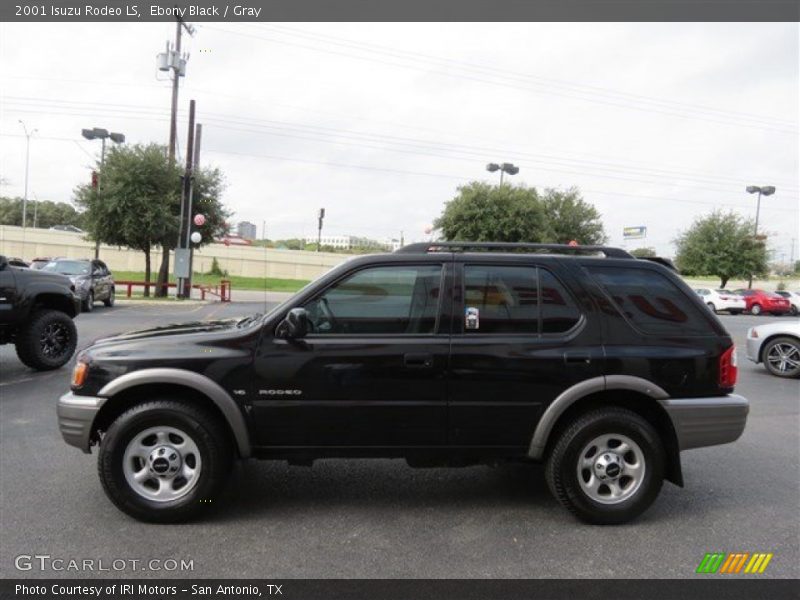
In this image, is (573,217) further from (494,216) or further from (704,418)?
(704,418)

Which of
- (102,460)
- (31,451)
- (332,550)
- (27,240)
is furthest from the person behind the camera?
(27,240)

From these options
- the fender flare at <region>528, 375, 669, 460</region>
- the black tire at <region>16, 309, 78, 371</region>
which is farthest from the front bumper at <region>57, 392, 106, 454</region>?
the black tire at <region>16, 309, 78, 371</region>

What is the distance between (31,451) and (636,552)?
4.82 m

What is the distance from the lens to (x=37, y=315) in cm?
861

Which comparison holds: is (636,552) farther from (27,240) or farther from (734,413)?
(27,240)

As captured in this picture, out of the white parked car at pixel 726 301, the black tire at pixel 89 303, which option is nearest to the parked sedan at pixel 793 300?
the white parked car at pixel 726 301

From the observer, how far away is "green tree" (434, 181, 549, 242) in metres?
36.0

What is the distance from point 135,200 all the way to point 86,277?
334 inches

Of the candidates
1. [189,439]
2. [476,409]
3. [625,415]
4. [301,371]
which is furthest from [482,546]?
[189,439]

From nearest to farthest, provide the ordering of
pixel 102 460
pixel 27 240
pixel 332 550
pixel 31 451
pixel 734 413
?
1. pixel 332 550
2. pixel 102 460
3. pixel 734 413
4. pixel 31 451
5. pixel 27 240

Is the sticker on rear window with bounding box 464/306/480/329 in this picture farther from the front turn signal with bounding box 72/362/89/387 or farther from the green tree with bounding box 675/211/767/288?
the green tree with bounding box 675/211/767/288

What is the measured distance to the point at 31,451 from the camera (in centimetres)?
520
